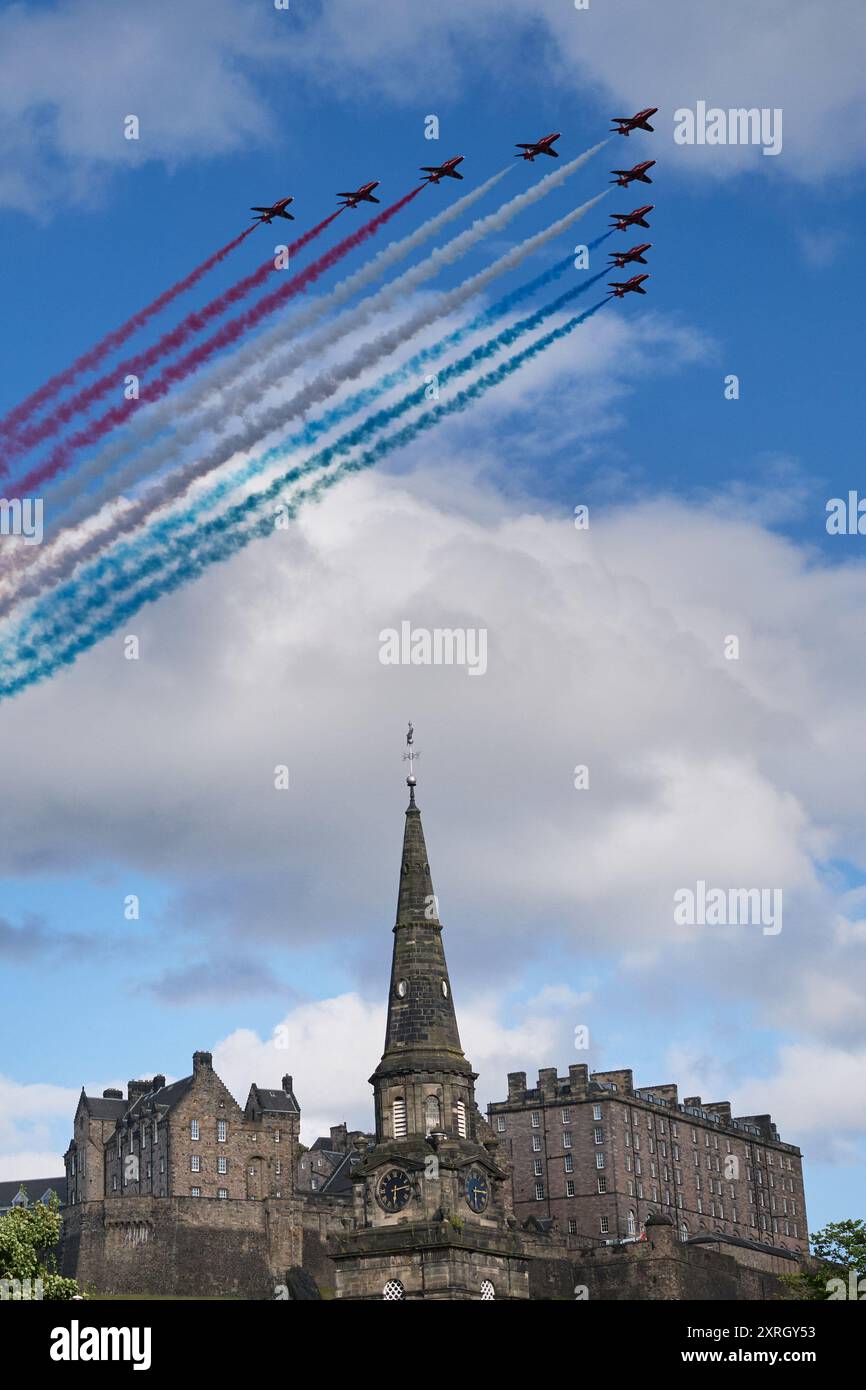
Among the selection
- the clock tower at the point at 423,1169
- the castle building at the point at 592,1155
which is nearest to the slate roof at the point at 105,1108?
the castle building at the point at 592,1155

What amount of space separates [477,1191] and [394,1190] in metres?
4.32

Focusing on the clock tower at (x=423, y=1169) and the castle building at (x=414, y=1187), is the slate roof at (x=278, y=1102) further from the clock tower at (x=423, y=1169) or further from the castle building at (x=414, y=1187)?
the clock tower at (x=423, y=1169)

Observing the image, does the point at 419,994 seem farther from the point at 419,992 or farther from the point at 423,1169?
the point at 423,1169

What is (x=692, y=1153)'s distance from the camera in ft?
650

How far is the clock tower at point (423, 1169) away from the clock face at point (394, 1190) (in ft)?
0.16

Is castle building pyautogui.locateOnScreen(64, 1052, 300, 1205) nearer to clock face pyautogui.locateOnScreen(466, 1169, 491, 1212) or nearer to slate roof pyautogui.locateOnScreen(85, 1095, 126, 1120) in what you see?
slate roof pyautogui.locateOnScreen(85, 1095, 126, 1120)

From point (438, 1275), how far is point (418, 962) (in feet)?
52.0

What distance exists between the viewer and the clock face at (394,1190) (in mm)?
103750

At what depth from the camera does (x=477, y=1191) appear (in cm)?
10519

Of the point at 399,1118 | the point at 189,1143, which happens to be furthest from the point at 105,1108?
the point at 399,1118

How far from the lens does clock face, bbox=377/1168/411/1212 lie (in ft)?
340
